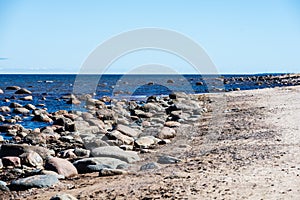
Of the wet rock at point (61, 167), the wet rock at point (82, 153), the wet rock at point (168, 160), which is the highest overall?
the wet rock at point (168, 160)

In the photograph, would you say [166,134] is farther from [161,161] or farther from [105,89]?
[105,89]

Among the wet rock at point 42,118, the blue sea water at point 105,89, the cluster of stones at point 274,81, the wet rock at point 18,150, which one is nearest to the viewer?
the wet rock at point 18,150

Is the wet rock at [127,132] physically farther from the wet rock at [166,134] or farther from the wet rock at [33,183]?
the wet rock at [33,183]

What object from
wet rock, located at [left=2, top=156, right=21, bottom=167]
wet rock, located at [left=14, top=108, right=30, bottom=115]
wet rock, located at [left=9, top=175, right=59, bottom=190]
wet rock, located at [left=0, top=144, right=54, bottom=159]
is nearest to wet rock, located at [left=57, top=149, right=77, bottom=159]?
wet rock, located at [left=0, top=144, right=54, bottom=159]

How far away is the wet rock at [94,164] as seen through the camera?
8545 mm

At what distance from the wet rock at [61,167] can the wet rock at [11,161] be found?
1.32 m

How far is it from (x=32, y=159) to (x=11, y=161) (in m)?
0.49

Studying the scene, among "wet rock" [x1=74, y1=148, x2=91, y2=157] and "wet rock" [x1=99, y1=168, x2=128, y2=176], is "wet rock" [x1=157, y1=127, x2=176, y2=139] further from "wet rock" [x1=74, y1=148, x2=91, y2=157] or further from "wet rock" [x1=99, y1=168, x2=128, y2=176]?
"wet rock" [x1=99, y1=168, x2=128, y2=176]

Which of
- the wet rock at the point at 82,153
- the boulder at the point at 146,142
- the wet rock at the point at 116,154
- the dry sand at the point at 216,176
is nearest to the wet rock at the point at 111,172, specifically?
the dry sand at the point at 216,176

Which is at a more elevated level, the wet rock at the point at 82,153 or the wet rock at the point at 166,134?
the wet rock at the point at 166,134

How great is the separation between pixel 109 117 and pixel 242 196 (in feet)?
42.5

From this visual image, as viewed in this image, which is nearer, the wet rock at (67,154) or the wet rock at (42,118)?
the wet rock at (67,154)

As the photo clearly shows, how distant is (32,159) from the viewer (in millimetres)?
9695

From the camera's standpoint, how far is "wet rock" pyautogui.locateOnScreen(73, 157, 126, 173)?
8.54 m
